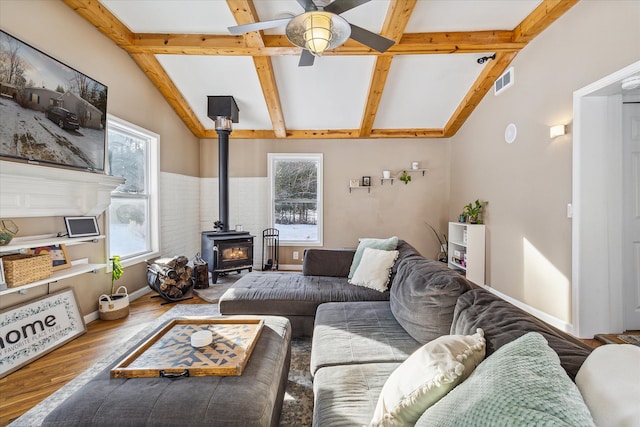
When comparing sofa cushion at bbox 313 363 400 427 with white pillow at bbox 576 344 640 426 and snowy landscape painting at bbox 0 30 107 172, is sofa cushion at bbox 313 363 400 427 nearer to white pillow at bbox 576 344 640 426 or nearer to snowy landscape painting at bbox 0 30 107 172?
white pillow at bbox 576 344 640 426

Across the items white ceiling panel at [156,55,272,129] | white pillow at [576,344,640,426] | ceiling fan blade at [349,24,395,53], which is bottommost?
white pillow at [576,344,640,426]

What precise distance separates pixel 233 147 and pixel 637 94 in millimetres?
5455

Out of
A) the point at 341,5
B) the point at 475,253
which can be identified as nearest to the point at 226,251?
the point at 341,5

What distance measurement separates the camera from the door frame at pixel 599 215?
267cm

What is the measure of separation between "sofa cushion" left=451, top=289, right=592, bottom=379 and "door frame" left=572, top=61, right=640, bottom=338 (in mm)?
1993

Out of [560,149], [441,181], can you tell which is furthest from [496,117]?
[441,181]

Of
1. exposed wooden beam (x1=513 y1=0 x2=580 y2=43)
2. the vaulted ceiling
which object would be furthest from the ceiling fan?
exposed wooden beam (x1=513 y1=0 x2=580 y2=43)

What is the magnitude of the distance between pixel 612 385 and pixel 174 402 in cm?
142

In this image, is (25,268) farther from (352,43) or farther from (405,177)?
(405,177)

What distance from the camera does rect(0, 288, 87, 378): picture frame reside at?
2.18 m

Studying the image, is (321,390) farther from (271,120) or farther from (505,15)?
(271,120)

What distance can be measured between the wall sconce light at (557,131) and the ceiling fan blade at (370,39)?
6.45 feet

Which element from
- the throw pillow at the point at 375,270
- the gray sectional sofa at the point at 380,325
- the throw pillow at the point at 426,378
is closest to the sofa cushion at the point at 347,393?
the gray sectional sofa at the point at 380,325

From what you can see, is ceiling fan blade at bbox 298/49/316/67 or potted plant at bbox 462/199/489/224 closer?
ceiling fan blade at bbox 298/49/316/67
